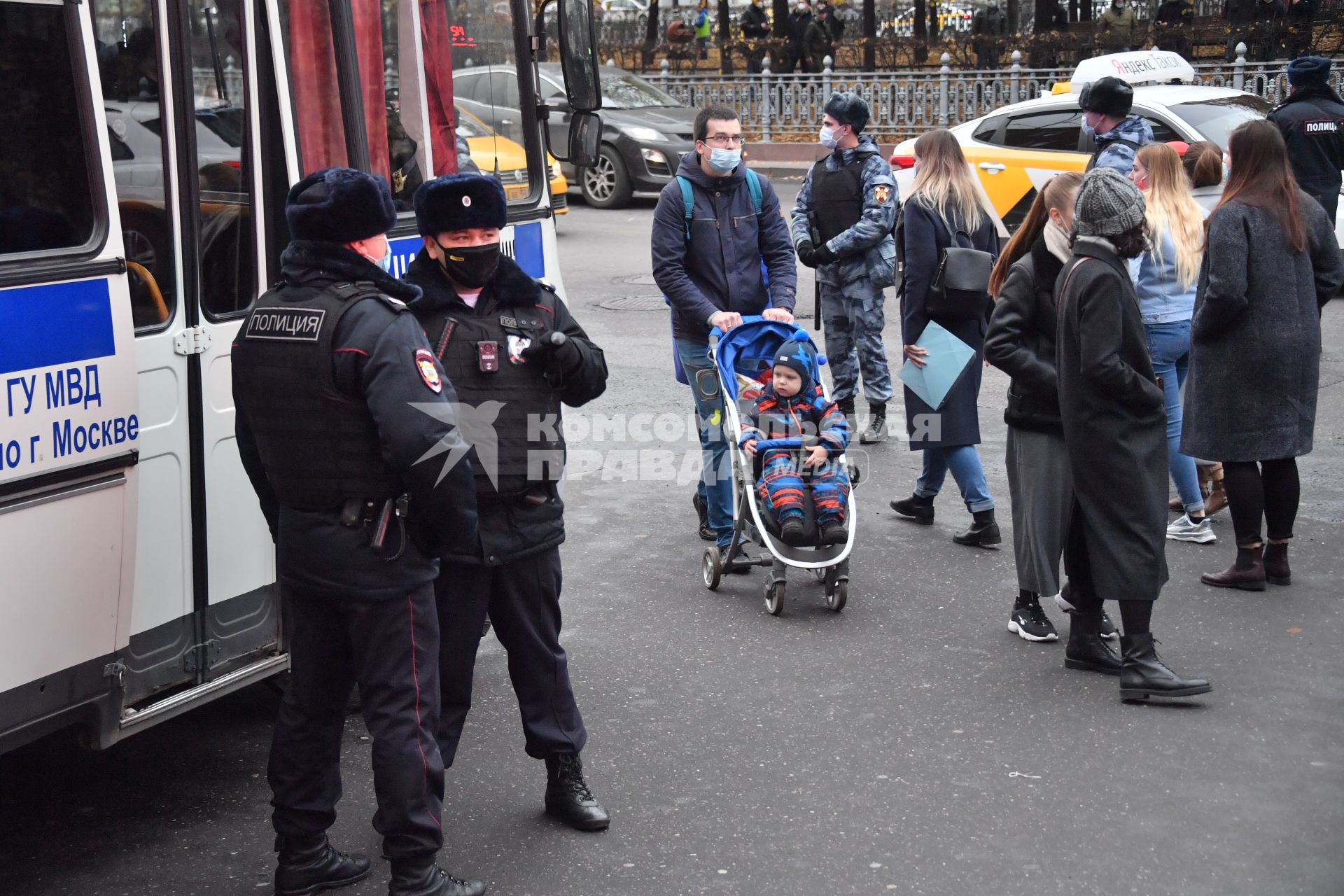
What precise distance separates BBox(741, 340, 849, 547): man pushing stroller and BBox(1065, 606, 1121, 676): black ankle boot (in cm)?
102

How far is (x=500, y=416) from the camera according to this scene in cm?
397

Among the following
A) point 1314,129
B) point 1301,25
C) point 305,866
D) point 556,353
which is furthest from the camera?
point 1301,25

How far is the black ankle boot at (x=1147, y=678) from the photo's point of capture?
199 inches

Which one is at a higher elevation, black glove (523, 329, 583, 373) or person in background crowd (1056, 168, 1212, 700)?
black glove (523, 329, 583, 373)

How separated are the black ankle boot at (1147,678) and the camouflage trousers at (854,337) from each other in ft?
11.9

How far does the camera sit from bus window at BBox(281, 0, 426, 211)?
14.9 ft

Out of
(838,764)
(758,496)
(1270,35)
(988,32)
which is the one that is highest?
(988,32)

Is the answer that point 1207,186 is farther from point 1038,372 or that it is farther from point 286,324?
point 286,324

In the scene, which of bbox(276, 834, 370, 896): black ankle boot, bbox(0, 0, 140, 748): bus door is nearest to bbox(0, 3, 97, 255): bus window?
bbox(0, 0, 140, 748): bus door

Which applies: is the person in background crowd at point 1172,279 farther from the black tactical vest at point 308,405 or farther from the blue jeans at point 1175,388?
the black tactical vest at point 308,405

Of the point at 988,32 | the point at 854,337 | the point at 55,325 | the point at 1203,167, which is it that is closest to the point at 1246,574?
the point at 1203,167

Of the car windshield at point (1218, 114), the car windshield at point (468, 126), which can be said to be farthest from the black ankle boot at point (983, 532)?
the car windshield at point (1218, 114)

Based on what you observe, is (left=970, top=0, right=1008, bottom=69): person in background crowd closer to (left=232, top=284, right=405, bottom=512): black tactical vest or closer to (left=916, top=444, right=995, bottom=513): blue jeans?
(left=916, top=444, right=995, bottom=513): blue jeans

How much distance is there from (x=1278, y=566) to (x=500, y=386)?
382cm
